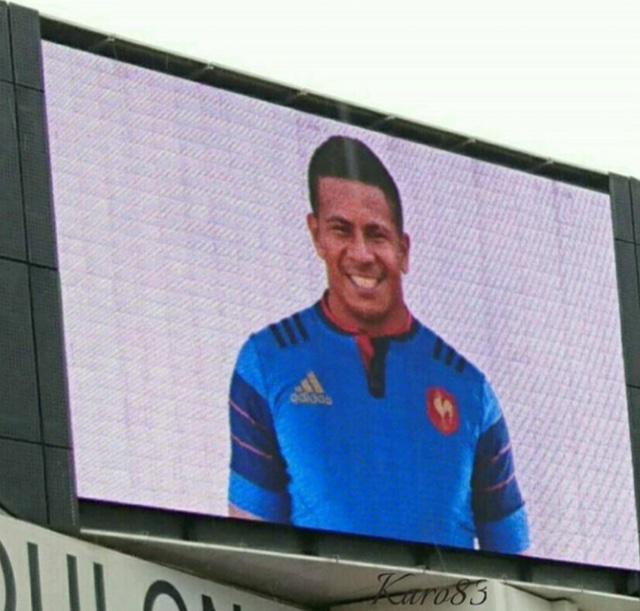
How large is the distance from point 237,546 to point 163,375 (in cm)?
193

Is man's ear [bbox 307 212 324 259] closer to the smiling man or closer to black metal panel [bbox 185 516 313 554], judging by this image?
the smiling man

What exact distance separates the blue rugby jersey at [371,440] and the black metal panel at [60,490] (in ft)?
7.53

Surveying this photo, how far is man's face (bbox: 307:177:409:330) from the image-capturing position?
111 feet

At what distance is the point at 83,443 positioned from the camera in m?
30.2

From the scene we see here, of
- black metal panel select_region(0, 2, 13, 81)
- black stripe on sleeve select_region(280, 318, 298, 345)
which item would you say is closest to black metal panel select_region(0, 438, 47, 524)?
black metal panel select_region(0, 2, 13, 81)

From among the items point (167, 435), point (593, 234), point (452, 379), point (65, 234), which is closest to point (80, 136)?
point (65, 234)

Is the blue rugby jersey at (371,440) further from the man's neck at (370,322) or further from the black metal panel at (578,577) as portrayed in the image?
the black metal panel at (578,577)

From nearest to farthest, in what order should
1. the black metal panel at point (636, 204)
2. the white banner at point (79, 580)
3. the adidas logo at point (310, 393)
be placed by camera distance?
the white banner at point (79, 580) < the adidas logo at point (310, 393) < the black metal panel at point (636, 204)

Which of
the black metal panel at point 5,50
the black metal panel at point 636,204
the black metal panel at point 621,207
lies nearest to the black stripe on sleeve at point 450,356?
the black metal panel at point 621,207

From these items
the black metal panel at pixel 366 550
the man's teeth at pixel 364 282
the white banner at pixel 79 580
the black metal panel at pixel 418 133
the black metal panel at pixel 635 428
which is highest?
the black metal panel at pixel 418 133

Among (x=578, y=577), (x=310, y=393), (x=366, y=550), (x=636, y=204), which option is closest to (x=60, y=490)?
(x=310, y=393)

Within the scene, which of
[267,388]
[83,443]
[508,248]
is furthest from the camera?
[508,248]

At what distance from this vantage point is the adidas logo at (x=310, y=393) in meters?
33.0

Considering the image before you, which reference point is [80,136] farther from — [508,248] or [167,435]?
[508,248]
